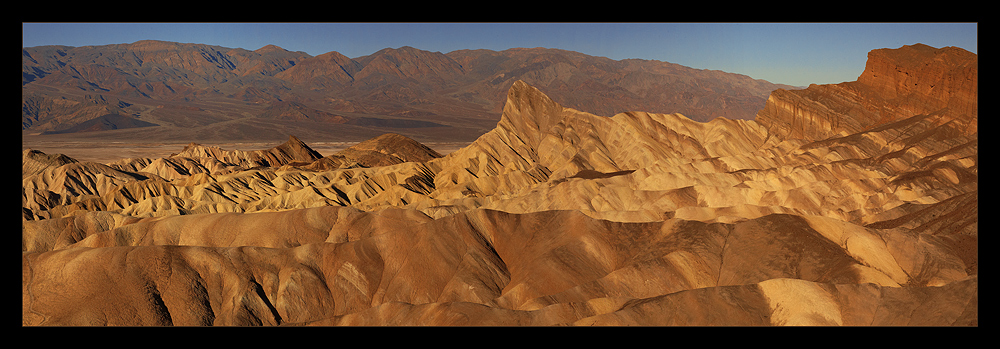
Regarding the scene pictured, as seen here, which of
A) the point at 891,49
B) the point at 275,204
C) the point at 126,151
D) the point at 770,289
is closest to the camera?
the point at 770,289

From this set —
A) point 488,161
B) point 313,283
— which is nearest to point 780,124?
point 488,161

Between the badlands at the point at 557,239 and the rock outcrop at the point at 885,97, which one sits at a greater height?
the rock outcrop at the point at 885,97

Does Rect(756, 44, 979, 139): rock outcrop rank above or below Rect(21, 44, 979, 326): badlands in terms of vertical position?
above

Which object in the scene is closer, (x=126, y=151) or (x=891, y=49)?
(x=891, y=49)

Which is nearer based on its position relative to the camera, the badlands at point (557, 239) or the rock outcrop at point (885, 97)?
the badlands at point (557, 239)

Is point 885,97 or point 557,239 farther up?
point 885,97

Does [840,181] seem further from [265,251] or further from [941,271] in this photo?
[265,251]

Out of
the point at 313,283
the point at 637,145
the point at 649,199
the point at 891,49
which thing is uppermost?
the point at 891,49

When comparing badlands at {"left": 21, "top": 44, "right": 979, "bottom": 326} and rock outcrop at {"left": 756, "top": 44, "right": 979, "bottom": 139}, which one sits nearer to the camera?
badlands at {"left": 21, "top": 44, "right": 979, "bottom": 326}
